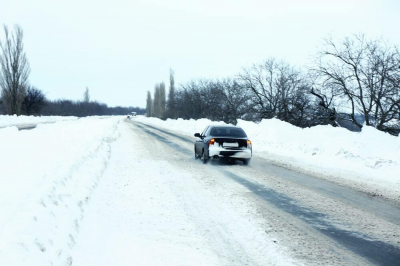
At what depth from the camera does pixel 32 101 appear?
209 ft

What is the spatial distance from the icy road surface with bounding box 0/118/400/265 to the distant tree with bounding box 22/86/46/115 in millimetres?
61164

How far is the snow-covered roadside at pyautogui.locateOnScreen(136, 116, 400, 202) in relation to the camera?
30.2ft

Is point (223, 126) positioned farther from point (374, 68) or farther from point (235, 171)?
point (374, 68)

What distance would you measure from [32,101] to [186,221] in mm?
67168

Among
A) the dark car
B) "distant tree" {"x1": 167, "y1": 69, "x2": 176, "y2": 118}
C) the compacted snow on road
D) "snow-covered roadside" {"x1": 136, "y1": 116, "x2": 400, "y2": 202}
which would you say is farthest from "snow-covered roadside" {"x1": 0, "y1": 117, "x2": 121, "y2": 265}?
"distant tree" {"x1": 167, "y1": 69, "x2": 176, "y2": 118}

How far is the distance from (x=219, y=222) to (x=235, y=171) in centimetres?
546

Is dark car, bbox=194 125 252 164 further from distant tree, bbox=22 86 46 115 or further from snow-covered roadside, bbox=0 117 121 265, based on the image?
distant tree, bbox=22 86 46 115

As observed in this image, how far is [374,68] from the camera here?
17.5 meters

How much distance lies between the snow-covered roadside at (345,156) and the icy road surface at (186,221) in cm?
138

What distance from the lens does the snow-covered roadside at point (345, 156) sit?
30.2 feet

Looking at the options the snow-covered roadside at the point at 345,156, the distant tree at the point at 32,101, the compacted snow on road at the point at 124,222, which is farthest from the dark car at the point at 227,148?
the distant tree at the point at 32,101

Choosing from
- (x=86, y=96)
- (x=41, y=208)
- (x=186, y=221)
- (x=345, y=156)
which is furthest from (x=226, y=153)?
(x=86, y=96)

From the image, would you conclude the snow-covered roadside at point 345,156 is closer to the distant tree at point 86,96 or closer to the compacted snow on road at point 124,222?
the compacted snow on road at point 124,222

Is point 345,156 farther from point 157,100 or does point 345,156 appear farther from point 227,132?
point 157,100
